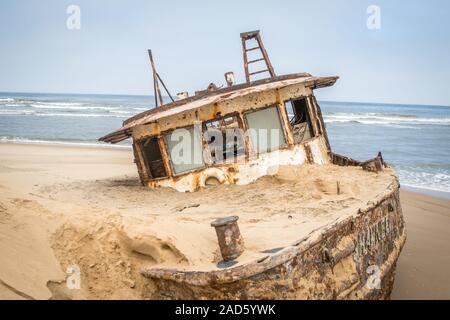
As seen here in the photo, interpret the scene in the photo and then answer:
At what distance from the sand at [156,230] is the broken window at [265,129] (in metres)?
0.54

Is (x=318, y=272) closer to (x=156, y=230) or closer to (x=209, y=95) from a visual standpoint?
(x=156, y=230)

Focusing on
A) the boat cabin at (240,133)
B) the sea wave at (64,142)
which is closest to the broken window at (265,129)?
the boat cabin at (240,133)

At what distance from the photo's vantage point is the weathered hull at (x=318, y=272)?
2.96 m

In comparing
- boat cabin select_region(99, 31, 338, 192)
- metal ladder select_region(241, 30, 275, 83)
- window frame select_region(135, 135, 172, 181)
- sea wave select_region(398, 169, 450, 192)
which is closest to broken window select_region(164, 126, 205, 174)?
boat cabin select_region(99, 31, 338, 192)

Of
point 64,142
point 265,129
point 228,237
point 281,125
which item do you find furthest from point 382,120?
point 228,237

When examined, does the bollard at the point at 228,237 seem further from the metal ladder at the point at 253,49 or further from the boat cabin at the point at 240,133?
the metal ladder at the point at 253,49

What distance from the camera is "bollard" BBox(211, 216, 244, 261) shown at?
10.0 feet

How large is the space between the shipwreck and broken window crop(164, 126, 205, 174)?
0.02 metres

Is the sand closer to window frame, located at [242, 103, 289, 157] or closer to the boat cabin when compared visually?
the boat cabin

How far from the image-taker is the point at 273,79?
7242 mm

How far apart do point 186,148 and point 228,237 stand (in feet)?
11.8

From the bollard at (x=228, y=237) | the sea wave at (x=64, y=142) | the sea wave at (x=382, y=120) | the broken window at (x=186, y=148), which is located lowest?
the sea wave at (x=382, y=120)

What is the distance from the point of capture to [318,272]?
136 inches

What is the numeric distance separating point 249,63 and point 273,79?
3.40 feet
